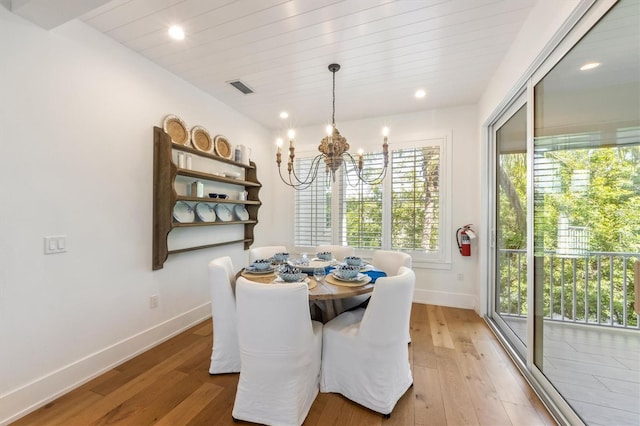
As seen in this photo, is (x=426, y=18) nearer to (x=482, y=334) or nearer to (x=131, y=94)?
(x=131, y=94)

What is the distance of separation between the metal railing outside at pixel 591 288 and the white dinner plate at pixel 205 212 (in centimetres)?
321

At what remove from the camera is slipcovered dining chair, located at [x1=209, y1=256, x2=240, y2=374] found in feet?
6.67

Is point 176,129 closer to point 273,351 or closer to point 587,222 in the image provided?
point 273,351

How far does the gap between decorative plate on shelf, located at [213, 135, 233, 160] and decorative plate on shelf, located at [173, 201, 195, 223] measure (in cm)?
81

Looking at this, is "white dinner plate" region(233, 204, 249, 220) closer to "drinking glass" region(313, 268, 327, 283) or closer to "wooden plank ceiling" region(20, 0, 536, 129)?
"wooden plank ceiling" region(20, 0, 536, 129)

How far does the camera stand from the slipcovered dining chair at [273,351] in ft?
4.95

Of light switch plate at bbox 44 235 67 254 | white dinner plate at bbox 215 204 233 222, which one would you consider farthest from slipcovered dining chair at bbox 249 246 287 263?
light switch plate at bbox 44 235 67 254

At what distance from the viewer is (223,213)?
3455mm

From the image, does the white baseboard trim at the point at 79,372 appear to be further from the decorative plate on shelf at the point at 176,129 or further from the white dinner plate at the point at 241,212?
the decorative plate on shelf at the point at 176,129

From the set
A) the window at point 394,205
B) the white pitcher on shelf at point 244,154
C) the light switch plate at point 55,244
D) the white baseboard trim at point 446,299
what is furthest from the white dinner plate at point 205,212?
the white baseboard trim at point 446,299

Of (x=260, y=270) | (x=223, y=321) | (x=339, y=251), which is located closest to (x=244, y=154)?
(x=339, y=251)

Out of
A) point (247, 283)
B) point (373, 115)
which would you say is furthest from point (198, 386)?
point (373, 115)

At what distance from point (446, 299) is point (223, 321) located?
297 centimetres

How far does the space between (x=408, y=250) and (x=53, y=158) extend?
3787 mm
